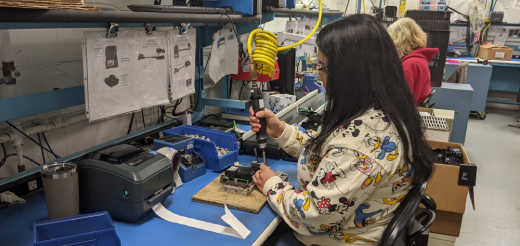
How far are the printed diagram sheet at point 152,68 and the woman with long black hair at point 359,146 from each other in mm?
786

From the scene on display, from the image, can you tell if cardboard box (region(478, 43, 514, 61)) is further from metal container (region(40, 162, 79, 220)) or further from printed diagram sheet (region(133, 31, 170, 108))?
metal container (region(40, 162, 79, 220))

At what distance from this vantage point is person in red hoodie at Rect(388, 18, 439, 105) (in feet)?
9.00

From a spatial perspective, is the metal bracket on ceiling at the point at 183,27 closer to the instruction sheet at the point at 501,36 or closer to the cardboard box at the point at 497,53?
the cardboard box at the point at 497,53

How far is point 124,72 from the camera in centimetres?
144

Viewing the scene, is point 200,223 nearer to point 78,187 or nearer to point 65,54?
point 78,187

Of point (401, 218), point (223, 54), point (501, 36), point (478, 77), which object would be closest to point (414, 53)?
point (223, 54)

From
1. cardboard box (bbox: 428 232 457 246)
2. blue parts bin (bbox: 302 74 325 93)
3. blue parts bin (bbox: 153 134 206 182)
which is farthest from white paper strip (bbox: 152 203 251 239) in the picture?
blue parts bin (bbox: 302 74 325 93)

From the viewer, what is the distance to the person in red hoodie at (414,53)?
2.74m

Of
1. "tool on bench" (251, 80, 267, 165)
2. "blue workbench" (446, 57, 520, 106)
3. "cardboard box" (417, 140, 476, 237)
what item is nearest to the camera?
"tool on bench" (251, 80, 267, 165)

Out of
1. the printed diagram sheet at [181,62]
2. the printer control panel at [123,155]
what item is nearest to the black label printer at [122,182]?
the printer control panel at [123,155]

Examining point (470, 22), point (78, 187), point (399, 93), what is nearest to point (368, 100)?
point (399, 93)

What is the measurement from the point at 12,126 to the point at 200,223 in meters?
0.86

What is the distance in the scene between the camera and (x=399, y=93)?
3.52 ft

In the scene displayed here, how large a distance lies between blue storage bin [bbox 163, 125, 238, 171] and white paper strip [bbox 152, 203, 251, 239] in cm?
37
